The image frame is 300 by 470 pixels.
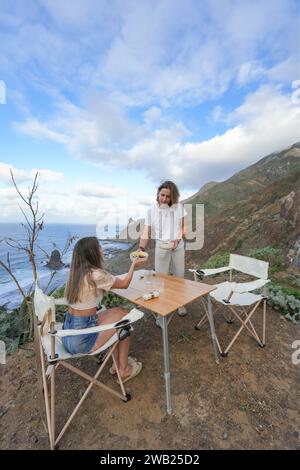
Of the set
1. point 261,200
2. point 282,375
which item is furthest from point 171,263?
point 261,200

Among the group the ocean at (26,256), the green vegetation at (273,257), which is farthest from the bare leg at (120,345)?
the green vegetation at (273,257)

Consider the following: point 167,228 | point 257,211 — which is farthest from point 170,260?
point 257,211

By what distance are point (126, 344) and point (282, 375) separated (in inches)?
69.6

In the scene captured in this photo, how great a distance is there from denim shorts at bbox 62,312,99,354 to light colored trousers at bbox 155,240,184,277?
1.36m

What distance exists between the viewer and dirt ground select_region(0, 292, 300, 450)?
5.34 ft

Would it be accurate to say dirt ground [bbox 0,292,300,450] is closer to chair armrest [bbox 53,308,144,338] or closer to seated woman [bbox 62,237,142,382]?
seated woman [bbox 62,237,142,382]

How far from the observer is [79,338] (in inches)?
70.3

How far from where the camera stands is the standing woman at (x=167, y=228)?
2.94 metres

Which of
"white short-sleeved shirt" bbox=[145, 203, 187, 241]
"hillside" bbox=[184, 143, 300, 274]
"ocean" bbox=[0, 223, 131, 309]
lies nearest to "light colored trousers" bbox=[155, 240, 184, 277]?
"white short-sleeved shirt" bbox=[145, 203, 187, 241]

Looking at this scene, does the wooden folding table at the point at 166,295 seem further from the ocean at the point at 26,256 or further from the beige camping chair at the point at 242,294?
the ocean at the point at 26,256

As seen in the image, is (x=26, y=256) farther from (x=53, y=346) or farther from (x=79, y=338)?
(x=53, y=346)

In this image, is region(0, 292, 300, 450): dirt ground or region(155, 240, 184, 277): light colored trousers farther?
region(155, 240, 184, 277): light colored trousers

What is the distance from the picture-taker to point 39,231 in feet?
8.70
